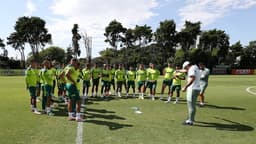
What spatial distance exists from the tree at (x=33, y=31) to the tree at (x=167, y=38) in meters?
30.2

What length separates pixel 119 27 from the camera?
90.6m

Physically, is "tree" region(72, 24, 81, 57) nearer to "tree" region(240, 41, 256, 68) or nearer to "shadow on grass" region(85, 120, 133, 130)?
"tree" region(240, 41, 256, 68)

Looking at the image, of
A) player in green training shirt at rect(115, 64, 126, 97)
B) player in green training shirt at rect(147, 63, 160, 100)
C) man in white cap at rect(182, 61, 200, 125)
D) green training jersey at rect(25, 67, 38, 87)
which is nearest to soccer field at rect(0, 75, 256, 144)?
man in white cap at rect(182, 61, 200, 125)

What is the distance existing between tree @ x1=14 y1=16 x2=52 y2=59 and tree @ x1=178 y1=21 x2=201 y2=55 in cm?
3600

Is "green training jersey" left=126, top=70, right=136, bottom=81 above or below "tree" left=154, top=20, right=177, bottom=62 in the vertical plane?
below

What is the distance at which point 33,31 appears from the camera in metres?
88.9

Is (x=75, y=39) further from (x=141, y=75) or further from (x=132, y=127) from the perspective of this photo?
(x=132, y=127)

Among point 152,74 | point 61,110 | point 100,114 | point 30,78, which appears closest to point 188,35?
point 152,74

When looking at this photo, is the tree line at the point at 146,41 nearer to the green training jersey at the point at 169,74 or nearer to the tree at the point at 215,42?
the tree at the point at 215,42

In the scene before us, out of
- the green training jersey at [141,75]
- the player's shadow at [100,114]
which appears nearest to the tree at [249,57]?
the green training jersey at [141,75]

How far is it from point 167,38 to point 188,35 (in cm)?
597

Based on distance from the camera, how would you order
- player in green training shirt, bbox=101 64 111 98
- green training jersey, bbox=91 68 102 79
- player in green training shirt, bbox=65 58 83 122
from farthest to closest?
player in green training shirt, bbox=101 64 111 98
green training jersey, bbox=91 68 102 79
player in green training shirt, bbox=65 58 83 122

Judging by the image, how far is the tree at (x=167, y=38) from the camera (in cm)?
8569

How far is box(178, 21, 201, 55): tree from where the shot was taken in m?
87.4
